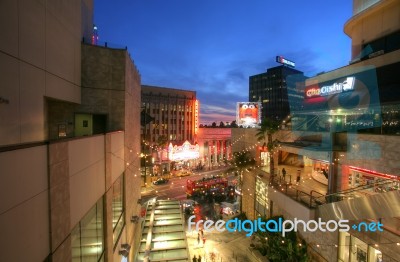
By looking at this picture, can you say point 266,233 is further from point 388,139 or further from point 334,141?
point 388,139

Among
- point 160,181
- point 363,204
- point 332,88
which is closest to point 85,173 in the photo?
point 363,204

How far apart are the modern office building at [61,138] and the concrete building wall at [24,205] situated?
2 centimetres

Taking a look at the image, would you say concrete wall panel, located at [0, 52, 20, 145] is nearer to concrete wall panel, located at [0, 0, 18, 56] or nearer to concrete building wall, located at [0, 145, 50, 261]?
concrete wall panel, located at [0, 0, 18, 56]

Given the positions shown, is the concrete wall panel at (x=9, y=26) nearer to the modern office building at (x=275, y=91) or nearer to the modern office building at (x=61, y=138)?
the modern office building at (x=61, y=138)

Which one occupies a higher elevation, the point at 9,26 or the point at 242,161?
the point at 9,26

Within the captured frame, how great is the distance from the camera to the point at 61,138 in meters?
8.27

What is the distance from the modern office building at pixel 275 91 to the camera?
110 m

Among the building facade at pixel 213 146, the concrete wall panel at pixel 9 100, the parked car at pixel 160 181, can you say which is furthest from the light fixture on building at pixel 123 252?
the building facade at pixel 213 146

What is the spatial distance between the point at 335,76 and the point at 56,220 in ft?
76.8

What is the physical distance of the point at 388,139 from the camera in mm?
11078

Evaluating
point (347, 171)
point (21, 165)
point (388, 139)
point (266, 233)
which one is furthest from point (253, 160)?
point (21, 165)

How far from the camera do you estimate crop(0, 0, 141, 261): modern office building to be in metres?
4.17

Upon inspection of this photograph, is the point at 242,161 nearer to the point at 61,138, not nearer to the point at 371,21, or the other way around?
the point at 371,21

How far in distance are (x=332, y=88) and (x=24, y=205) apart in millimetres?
22827
